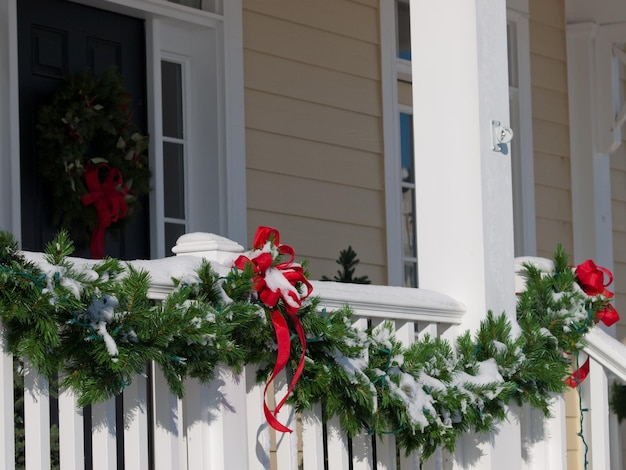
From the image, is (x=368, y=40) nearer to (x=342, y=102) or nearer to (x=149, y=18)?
(x=342, y=102)

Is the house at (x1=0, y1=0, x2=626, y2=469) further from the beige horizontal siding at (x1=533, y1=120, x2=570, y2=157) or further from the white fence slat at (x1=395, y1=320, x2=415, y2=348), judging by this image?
Answer: the white fence slat at (x1=395, y1=320, x2=415, y2=348)

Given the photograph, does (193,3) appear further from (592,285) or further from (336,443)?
(336,443)

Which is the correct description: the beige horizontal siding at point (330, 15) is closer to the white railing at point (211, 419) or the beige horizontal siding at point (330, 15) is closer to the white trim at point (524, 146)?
the white trim at point (524, 146)

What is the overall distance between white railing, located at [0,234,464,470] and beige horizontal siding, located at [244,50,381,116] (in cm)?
227

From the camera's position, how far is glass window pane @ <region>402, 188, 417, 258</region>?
6.27 meters

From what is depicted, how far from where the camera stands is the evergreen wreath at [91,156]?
4.64m

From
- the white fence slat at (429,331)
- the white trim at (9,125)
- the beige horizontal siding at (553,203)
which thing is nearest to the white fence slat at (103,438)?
the white fence slat at (429,331)

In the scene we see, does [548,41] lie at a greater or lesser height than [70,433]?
greater

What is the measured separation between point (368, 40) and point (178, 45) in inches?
45.8

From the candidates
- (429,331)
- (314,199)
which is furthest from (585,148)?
(429,331)

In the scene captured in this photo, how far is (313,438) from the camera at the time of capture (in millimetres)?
3148

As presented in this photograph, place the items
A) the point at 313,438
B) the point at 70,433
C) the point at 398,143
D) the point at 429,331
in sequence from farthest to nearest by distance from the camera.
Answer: the point at 398,143, the point at 429,331, the point at 313,438, the point at 70,433

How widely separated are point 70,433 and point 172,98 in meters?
2.94

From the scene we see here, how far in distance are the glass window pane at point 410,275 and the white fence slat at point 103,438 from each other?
3.76m
